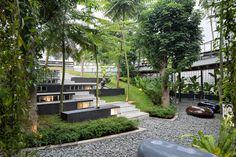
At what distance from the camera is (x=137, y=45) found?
37.0 feet

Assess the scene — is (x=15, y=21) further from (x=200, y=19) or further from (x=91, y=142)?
(x=200, y=19)

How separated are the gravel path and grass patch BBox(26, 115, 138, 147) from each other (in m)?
0.25

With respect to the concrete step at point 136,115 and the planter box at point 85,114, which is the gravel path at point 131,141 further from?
the planter box at point 85,114

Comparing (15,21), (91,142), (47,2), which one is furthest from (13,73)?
(91,142)

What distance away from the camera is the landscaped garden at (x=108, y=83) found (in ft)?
4.49

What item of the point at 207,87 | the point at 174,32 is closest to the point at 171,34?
the point at 174,32

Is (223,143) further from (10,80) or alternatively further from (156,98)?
(156,98)

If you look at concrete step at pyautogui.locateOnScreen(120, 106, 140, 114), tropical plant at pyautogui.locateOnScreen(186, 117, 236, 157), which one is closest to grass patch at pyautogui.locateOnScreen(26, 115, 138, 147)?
concrete step at pyautogui.locateOnScreen(120, 106, 140, 114)

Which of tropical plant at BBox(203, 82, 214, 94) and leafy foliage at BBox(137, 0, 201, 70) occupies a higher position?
leafy foliage at BBox(137, 0, 201, 70)

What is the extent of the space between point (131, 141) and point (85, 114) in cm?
196

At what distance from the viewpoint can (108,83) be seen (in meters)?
13.9

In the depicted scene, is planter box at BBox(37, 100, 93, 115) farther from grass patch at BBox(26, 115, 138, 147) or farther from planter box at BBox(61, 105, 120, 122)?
planter box at BBox(61, 105, 120, 122)

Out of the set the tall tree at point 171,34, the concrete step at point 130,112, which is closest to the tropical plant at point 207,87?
Answer: the tall tree at point 171,34

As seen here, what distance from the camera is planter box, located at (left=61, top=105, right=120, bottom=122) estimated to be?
611cm
